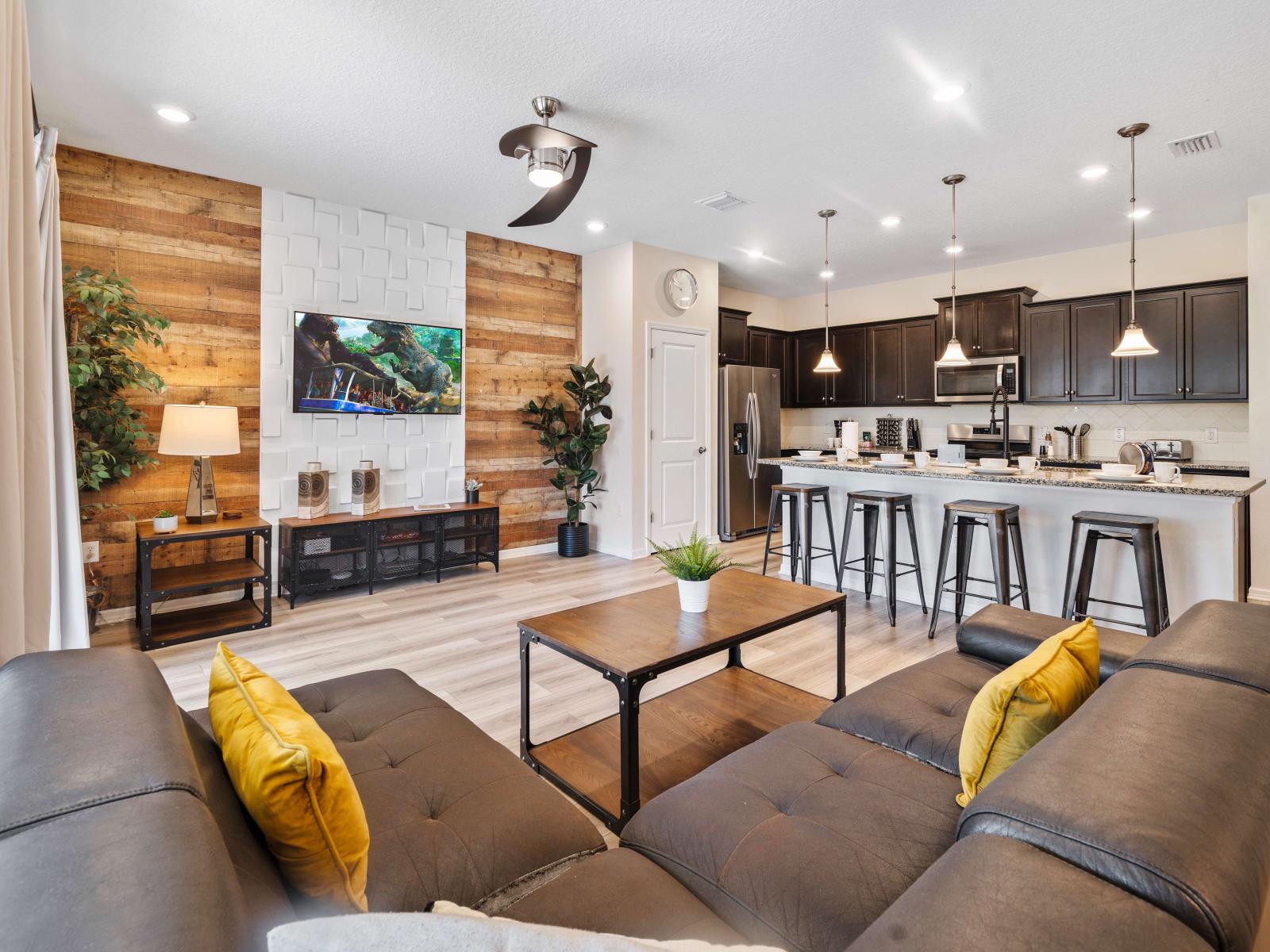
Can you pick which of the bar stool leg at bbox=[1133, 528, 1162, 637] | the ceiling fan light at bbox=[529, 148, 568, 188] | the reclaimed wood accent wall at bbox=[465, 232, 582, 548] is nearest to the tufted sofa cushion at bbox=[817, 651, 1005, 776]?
the bar stool leg at bbox=[1133, 528, 1162, 637]

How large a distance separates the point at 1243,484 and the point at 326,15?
187 inches

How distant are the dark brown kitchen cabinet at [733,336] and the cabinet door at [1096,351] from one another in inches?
121

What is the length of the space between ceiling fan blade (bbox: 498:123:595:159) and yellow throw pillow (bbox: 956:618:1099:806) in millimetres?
2934

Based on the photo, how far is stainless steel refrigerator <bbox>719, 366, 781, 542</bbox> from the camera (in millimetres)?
6625

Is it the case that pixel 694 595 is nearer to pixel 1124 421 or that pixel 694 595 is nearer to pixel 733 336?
pixel 733 336

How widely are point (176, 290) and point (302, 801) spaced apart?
14.5 ft

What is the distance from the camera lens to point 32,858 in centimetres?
61

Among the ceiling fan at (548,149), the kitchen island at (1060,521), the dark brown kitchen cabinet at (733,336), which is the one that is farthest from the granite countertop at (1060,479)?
the ceiling fan at (548,149)

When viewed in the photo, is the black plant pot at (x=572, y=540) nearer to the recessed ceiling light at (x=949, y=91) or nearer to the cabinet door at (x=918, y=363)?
the cabinet door at (x=918, y=363)

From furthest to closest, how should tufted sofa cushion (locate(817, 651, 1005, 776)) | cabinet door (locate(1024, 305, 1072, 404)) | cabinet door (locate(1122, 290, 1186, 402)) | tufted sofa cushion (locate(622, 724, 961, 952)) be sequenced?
cabinet door (locate(1024, 305, 1072, 404)), cabinet door (locate(1122, 290, 1186, 402)), tufted sofa cushion (locate(817, 651, 1005, 776)), tufted sofa cushion (locate(622, 724, 961, 952))

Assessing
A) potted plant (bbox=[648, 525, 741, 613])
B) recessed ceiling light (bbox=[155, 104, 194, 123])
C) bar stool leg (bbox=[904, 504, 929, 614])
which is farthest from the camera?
bar stool leg (bbox=[904, 504, 929, 614])

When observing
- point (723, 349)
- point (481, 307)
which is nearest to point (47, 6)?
point (481, 307)

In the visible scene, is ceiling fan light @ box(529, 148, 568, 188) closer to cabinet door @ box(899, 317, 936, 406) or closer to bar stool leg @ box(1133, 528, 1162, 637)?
bar stool leg @ box(1133, 528, 1162, 637)

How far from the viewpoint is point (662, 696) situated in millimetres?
2691
